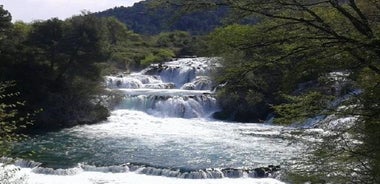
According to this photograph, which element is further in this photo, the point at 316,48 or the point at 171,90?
the point at 171,90

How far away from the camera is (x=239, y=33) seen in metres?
6.02

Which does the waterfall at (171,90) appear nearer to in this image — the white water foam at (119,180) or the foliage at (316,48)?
the white water foam at (119,180)

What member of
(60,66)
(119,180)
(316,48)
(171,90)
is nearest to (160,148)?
(119,180)

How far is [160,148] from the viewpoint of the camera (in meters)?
20.2

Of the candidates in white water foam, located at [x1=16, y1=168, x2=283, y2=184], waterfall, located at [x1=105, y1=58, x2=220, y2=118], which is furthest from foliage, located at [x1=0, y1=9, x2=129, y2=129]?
white water foam, located at [x1=16, y1=168, x2=283, y2=184]

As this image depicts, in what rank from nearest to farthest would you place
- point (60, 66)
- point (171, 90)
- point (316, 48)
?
point (316, 48) < point (60, 66) < point (171, 90)

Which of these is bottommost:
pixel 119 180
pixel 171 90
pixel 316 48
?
pixel 119 180

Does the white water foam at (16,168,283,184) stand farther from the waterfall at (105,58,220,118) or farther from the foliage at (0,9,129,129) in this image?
the foliage at (0,9,129,129)

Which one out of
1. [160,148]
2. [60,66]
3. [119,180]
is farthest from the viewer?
[60,66]

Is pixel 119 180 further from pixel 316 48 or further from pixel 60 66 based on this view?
pixel 60 66

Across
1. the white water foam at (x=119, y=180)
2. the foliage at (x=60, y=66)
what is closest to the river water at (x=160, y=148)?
the white water foam at (x=119, y=180)

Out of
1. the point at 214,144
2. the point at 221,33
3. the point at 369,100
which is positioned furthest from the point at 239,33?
the point at 214,144

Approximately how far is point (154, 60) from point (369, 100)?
43.8 meters

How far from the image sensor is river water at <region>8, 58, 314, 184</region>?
1623cm
